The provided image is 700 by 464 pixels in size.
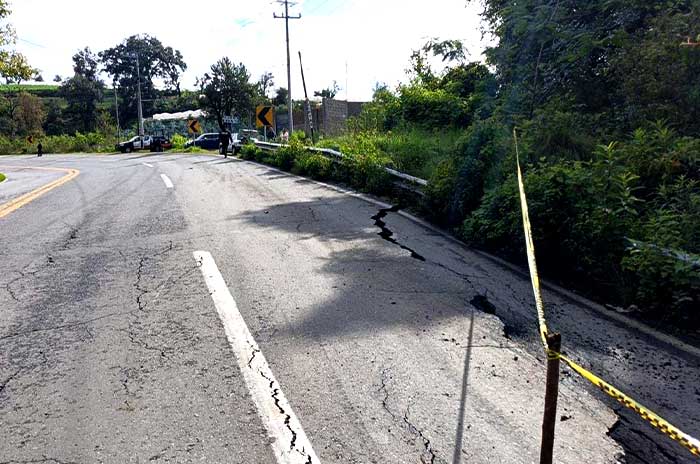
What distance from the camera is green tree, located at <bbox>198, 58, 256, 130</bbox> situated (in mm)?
50688

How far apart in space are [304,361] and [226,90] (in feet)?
164

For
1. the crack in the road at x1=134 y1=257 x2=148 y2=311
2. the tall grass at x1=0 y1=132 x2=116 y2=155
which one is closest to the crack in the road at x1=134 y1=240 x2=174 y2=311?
the crack in the road at x1=134 y1=257 x2=148 y2=311

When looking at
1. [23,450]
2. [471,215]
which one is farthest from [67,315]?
[471,215]

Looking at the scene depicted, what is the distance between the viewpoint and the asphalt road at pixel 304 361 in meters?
3.04

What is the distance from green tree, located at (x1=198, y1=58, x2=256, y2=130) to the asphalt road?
45.8 meters

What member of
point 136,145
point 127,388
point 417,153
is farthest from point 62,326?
point 136,145

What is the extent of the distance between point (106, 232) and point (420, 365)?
19.8 ft

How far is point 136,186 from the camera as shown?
14.5 meters

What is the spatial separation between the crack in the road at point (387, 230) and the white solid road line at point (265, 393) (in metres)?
2.53

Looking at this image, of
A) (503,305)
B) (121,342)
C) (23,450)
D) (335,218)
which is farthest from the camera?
(335,218)

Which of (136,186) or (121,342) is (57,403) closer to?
(121,342)

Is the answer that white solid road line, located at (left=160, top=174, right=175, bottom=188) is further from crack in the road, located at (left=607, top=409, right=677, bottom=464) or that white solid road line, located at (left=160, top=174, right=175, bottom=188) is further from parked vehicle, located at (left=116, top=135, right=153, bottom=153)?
parked vehicle, located at (left=116, top=135, right=153, bottom=153)

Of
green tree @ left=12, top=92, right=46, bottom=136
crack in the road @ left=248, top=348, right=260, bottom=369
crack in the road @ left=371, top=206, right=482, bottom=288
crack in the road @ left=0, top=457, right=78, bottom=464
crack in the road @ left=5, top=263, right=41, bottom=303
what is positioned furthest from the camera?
green tree @ left=12, top=92, right=46, bottom=136

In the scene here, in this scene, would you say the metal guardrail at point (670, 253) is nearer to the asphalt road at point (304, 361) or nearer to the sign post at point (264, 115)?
the asphalt road at point (304, 361)
